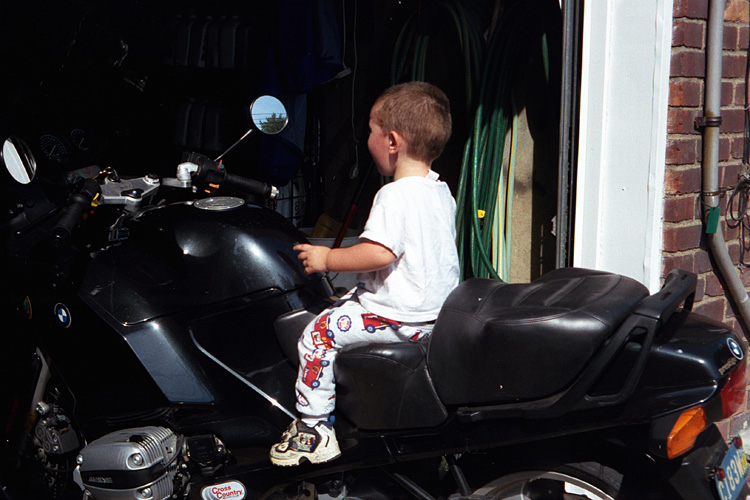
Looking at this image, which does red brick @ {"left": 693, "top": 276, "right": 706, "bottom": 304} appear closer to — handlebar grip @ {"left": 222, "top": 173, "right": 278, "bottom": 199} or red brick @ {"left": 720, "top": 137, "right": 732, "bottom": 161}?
red brick @ {"left": 720, "top": 137, "right": 732, "bottom": 161}

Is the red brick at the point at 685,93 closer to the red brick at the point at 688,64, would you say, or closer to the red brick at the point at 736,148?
the red brick at the point at 688,64

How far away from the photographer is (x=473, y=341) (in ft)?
4.99

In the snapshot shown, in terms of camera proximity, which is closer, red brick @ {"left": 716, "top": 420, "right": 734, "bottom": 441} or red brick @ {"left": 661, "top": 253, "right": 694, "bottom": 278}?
red brick @ {"left": 661, "top": 253, "right": 694, "bottom": 278}

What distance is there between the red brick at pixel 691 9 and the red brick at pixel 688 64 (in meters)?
0.14

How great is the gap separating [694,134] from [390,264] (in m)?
1.50

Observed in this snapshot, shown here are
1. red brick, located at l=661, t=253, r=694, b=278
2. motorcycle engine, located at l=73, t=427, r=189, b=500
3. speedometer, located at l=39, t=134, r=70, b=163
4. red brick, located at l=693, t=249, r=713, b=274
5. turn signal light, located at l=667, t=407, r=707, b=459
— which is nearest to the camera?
turn signal light, located at l=667, t=407, r=707, b=459

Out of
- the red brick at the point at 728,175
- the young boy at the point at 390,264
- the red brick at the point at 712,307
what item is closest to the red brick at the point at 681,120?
the red brick at the point at 728,175

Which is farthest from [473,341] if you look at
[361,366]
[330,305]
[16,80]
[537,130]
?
[16,80]

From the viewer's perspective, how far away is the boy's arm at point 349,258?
1849 mm

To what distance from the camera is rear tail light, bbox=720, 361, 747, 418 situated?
145 centimetres

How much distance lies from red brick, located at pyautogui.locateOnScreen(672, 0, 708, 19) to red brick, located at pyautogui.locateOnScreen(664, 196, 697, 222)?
26.5 inches

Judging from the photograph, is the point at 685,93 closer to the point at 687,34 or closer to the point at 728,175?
the point at 687,34

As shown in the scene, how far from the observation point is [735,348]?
1.48 metres

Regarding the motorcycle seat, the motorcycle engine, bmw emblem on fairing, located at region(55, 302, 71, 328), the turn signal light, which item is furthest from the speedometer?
the turn signal light
